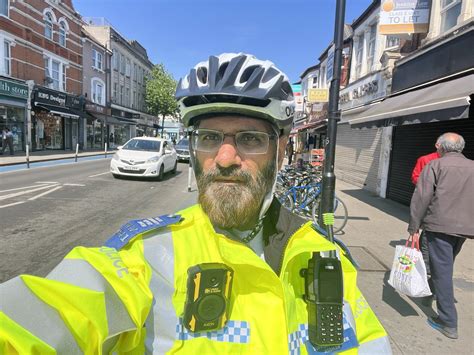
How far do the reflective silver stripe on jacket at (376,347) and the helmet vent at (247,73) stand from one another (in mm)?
1168

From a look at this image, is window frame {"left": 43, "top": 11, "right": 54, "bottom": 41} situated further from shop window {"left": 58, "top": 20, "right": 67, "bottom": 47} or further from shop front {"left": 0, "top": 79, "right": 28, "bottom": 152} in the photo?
shop front {"left": 0, "top": 79, "right": 28, "bottom": 152}

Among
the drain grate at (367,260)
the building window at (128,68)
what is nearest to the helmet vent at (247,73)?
the drain grate at (367,260)

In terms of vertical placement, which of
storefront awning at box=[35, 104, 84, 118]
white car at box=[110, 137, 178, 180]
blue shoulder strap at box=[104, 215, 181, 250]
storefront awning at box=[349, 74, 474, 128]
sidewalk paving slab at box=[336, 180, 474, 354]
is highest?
storefront awning at box=[35, 104, 84, 118]

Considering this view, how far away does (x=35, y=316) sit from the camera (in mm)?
765

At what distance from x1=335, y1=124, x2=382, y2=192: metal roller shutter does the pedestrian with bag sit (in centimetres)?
928

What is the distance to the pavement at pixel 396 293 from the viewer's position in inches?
119

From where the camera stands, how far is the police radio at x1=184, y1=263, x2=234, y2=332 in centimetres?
96

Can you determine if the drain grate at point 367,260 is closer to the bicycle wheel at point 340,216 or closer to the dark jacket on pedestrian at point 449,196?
the bicycle wheel at point 340,216

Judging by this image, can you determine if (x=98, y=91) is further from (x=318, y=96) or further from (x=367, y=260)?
(x=367, y=260)

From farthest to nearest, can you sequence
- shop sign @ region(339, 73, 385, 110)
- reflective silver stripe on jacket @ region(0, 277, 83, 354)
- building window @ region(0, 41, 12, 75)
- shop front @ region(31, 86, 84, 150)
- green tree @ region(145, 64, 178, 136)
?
green tree @ region(145, 64, 178, 136) → shop front @ region(31, 86, 84, 150) → building window @ region(0, 41, 12, 75) → shop sign @ region(339, 73, 385, 110) → reflective silver stripe on jacket @ region(0, 277, 83, 354)

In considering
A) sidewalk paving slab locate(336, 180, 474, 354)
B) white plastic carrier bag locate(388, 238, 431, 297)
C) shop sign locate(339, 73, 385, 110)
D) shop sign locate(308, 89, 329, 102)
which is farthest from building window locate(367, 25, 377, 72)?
white plastic carrier bag locate(388, 238, 431, 297)

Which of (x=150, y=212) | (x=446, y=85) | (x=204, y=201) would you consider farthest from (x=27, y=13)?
(x=204, y=201)

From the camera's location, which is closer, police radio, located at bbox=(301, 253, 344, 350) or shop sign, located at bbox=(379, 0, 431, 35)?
police radio, located at bbox=(301, 253, 344, 350)

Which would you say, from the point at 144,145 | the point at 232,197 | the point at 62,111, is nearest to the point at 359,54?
the point at 144,145
